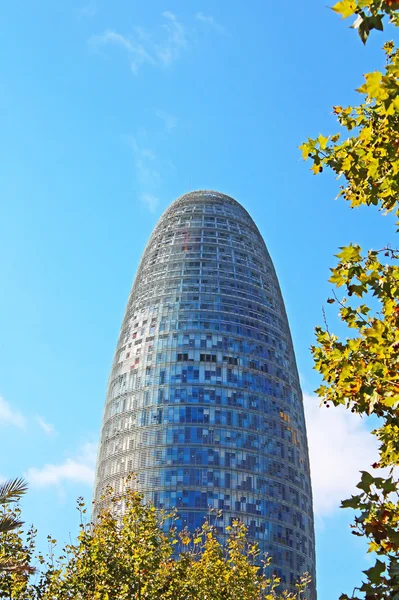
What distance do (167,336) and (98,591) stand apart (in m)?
129

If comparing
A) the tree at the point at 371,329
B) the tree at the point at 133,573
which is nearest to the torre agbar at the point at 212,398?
the tree at the point at 133,573

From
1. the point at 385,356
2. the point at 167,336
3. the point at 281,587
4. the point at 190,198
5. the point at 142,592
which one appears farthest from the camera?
the point at 190,198

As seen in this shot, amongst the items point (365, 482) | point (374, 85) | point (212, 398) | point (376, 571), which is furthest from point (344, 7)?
point (212, 398)

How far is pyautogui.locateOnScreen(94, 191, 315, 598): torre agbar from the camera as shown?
147125 mm

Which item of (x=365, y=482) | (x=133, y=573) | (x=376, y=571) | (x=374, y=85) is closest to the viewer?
(x=374, y=85)

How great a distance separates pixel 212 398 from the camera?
15450cm

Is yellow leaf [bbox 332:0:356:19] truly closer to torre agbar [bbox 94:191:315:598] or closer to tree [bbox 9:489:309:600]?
tree [bbox 9:489:309:600]

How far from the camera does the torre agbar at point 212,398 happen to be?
14712 cm

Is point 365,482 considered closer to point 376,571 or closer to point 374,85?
point 376,571

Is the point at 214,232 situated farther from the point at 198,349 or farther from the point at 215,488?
the point at 215,488

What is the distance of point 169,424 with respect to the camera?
15262cm

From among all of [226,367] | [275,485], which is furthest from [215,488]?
[226,367]

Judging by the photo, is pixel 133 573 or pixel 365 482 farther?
pixel 133 573

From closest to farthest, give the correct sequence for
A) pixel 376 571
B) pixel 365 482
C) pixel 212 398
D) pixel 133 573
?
pixel 376 571 < pixel 365 482 < pixel 133 573 < pixel 212 398
